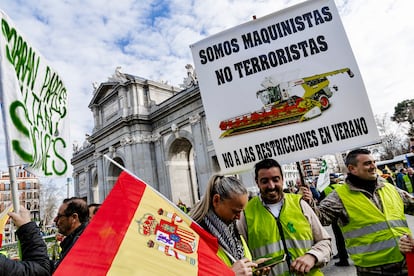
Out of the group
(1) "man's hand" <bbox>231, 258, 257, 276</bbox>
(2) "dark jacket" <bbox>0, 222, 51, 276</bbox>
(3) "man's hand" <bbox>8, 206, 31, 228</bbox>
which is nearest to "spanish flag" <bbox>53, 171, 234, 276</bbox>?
(1) "man's hand" <bbox>231, 258, 257, 276</bbox>

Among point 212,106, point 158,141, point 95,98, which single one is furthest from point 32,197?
point 212,106

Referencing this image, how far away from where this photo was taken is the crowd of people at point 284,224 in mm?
1917

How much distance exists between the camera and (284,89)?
3111 millimetres

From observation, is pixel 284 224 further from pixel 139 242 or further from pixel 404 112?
pixel 404 112

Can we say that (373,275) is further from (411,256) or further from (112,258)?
(112,258)

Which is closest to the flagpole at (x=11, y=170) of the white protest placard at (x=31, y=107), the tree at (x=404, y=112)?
the white protest placard at (x=31, y=107)

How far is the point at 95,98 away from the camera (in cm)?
2809

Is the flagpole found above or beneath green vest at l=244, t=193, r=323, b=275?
above

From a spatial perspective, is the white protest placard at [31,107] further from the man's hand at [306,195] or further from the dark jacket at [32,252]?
the man's hand at [306,195]

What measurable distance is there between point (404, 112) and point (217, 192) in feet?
149

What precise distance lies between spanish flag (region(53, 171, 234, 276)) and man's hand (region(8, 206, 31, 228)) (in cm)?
63

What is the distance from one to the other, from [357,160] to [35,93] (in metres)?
2.90

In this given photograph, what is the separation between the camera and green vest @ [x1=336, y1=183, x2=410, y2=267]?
8.45 ft

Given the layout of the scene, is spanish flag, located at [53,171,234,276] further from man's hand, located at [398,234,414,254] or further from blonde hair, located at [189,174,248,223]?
man's hand, located at [398,234,414,254]
